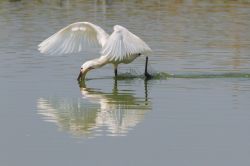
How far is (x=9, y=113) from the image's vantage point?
42.8 feet

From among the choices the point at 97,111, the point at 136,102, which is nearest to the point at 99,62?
the point at 136,102

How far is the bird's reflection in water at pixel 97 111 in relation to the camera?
12.0 meters

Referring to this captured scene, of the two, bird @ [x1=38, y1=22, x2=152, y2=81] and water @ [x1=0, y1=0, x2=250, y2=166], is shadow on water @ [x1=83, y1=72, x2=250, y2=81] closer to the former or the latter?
water @ [x1=0, y1=0, x2=250, y2=166]

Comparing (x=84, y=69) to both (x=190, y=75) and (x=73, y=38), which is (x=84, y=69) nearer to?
(x=73, y=38)

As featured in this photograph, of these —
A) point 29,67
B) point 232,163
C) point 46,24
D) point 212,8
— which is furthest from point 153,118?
point 212,8

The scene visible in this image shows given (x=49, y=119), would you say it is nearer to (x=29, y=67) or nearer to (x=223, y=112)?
(x=223, y=112)

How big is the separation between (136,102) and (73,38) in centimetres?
336

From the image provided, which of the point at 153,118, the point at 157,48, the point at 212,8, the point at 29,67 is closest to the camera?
the point at 153,118

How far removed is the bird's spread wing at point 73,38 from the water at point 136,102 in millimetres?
317

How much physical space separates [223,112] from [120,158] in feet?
10.5

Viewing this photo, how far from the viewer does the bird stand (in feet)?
50.3

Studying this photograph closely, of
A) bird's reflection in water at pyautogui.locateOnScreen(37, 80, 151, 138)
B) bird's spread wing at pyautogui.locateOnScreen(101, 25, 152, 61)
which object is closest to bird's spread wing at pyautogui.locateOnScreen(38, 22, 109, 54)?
bird's spread wing at pyautogui.locateOnScreen(101, 25, 152, 61)

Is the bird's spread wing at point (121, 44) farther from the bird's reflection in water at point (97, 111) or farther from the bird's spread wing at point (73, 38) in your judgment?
the bird's spread wing at point (73, 38)

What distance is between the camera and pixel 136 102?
14.4 meters
